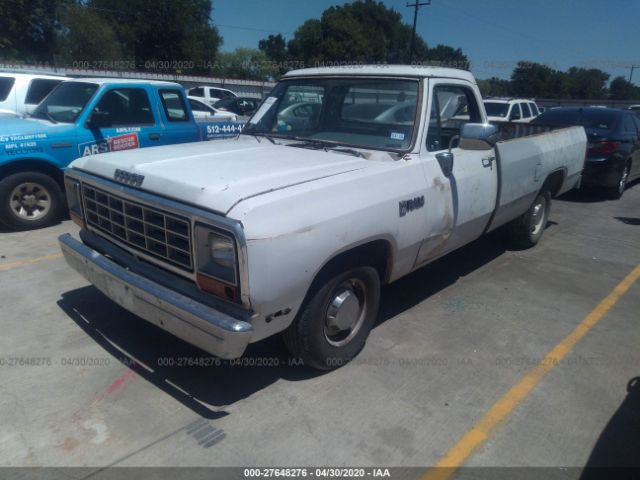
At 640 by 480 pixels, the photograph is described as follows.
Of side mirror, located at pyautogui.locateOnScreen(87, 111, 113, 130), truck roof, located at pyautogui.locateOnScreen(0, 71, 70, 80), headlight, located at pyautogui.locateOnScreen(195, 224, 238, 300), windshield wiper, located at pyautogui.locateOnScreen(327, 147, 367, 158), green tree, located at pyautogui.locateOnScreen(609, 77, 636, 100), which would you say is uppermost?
truck roof, located at pyautogui.locateOnScreen(0, 71, 70, 80)

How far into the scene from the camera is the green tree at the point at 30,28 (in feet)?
132

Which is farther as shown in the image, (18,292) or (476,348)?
(18,292)

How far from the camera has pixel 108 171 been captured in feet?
11.0

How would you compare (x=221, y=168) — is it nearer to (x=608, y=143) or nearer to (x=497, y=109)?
(x=608, y=143)

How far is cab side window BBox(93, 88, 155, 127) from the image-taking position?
6.46m

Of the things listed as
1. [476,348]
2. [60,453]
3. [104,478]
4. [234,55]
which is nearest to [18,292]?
[60,453]

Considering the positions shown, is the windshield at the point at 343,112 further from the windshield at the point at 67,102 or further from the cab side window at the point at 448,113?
the windshield at the point at 67,102

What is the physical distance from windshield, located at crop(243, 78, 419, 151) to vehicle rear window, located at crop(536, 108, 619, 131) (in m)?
6.47

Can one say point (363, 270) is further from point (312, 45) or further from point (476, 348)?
point (312, 45)

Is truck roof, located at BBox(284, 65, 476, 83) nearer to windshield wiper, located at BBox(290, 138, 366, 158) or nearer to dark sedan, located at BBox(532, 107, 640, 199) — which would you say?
windshield wiper, located at BBox(290, 138, 366, 158)

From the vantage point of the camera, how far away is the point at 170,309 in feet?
9.16

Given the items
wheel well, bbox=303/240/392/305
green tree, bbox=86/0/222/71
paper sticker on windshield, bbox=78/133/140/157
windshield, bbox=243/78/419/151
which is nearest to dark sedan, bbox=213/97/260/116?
paper sticker on windshield, bbox=78/133/140/157

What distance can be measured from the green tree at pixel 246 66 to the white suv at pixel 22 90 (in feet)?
180

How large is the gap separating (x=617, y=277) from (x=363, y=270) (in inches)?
146
